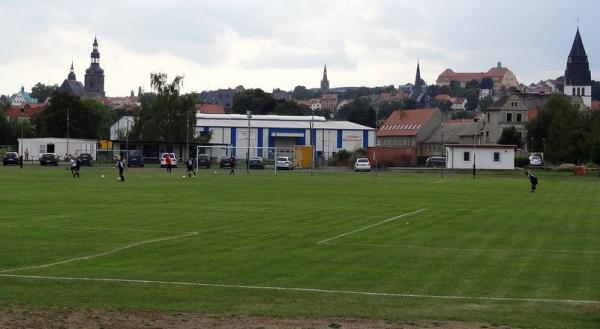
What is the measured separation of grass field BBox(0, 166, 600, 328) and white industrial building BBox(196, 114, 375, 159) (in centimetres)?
10735

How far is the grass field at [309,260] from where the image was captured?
1505 cm

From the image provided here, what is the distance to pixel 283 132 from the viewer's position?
149m

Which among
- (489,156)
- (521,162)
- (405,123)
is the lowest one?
(521,162)

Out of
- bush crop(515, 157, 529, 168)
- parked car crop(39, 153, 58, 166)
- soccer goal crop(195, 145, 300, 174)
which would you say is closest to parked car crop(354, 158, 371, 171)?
soccer goal crop(195, 145, 300, 174)

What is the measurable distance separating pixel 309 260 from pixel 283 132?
5035 inches

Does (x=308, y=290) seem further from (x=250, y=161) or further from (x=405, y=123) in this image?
(x=405, y=123)

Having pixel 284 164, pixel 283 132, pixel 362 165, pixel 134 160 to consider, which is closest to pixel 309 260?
pixel 362 165

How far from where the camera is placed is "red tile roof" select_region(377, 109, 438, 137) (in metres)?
176

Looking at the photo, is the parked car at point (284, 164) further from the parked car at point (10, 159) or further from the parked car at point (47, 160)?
the parked car at point (10, 159)

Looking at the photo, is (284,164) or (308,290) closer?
(308,290)

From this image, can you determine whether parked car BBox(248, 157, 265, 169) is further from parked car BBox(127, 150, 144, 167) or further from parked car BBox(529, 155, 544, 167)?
parked car BBox(529, 155, 544, 167)

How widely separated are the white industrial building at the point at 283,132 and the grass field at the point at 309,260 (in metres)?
107

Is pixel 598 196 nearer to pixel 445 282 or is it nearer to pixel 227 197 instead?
pixel 227 197

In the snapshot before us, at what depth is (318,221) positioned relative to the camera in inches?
1240
